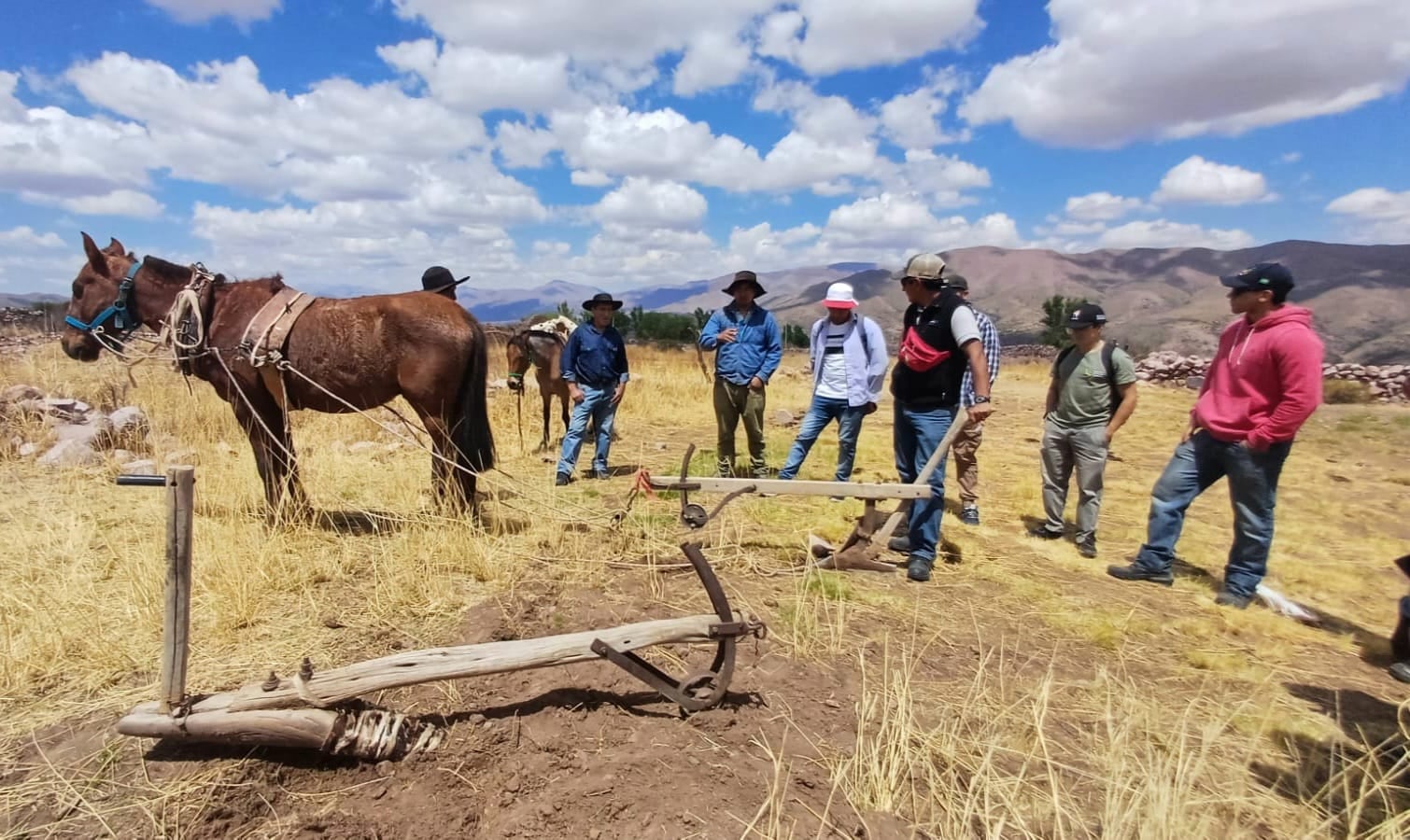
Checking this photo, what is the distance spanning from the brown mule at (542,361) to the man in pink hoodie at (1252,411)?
246 inches

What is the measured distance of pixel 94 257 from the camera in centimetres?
496

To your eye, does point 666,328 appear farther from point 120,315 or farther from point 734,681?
point 734,681

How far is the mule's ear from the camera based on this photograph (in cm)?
490

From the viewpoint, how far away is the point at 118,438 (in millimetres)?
6848

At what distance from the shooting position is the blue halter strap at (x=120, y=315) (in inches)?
194

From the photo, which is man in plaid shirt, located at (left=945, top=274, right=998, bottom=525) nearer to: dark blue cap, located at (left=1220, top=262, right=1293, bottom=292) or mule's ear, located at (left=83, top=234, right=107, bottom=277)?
dark blue cap, located at (left=1220, top=262, right=1293, bottom=292)

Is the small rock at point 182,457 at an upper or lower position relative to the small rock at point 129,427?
lower

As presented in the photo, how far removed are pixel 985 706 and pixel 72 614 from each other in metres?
4.28

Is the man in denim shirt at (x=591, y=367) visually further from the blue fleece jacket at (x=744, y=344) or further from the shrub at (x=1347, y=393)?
the shrub at (x=1347, y=393)

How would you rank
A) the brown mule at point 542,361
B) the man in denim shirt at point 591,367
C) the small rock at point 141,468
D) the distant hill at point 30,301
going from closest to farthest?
the small rock at point 141,468 < the man in denim shirt at point 591,367 < the brown mule at point 542,361 < the distant hill at point 30,301

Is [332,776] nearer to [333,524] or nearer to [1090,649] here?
[333,524]

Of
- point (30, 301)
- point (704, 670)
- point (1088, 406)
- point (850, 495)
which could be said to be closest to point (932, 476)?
point (850, 495)

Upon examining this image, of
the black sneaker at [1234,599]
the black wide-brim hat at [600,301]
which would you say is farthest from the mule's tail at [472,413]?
the black sneaker at [1234,599]

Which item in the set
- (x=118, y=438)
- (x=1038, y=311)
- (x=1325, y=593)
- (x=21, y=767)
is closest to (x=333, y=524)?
(x=21, y=767)
